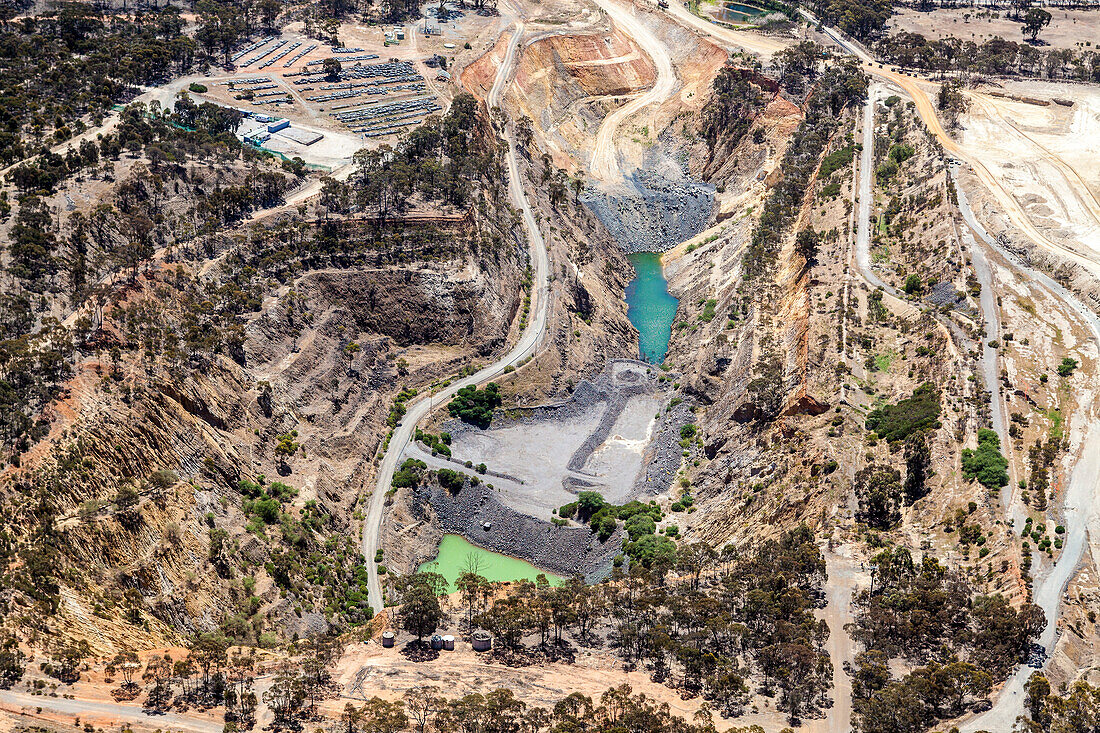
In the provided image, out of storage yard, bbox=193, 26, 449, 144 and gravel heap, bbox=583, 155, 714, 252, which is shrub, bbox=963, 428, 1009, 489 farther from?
storage yard, bbox=193, 26, 449, 144

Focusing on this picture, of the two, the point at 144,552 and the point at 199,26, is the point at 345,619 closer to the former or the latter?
the point at 144,552

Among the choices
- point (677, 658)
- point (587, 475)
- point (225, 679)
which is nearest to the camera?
point (225, 679)

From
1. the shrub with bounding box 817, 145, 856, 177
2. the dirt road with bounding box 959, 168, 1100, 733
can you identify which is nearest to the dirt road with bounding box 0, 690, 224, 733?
the dirt road with bounding box 959, 168, 1100, 733

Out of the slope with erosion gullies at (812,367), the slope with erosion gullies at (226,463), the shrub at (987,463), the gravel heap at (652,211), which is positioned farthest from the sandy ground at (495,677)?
the gravel heap at (652,211)

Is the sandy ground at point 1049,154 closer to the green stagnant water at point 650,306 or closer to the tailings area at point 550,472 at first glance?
the green stagnant water at point 650,306

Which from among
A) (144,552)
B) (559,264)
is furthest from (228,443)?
(559,264)

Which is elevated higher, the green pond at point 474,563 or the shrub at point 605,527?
the shrub at point 605,527
